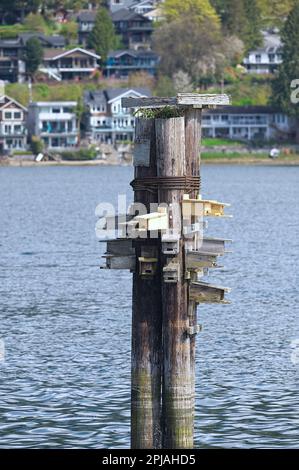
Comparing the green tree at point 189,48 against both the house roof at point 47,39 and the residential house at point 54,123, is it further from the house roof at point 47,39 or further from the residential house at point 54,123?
the residential house at point 54,123

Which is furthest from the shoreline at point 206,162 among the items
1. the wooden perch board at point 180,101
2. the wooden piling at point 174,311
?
the wooden piling at point 174,311

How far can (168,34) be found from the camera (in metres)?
182

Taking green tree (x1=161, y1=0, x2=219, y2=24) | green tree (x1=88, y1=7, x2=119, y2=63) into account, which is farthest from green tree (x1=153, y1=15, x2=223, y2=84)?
green tree (x1=88, y1=7, x2=119, y2=63)

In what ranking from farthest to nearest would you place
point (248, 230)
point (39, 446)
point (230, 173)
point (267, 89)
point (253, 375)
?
1. point (267, 89)
2. point (230, 173)
3. point (248, 230)
4. point (253, 375)
5. point (39, 446)

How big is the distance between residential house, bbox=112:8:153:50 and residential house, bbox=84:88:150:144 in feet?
74.3

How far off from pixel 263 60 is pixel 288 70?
22259mm

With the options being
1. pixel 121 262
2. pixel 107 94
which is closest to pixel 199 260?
pixel 121 262

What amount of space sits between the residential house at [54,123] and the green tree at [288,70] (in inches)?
803

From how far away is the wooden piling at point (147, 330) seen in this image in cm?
2036

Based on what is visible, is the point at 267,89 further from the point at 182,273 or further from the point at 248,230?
the point at 182,273

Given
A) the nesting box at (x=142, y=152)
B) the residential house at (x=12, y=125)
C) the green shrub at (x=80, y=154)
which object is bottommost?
the nesting box at (x=142, y=152)

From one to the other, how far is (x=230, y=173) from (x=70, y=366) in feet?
367

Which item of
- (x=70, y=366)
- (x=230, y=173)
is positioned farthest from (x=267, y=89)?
(x=70, y=366)
